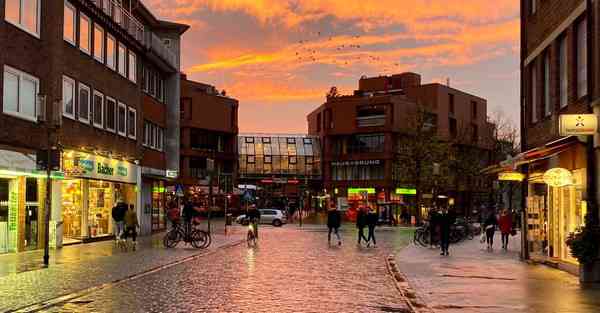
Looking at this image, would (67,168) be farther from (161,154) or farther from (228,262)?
(161,154)

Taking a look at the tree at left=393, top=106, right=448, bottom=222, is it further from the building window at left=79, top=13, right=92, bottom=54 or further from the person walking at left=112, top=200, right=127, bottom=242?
the person walking at left=112, top=200, right=127, bottom=242

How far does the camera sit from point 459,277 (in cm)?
1969

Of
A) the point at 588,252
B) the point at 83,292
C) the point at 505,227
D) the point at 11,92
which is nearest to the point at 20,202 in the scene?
the point at 11,92

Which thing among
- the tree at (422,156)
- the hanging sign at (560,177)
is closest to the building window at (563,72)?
the hanging sign at (560,177)

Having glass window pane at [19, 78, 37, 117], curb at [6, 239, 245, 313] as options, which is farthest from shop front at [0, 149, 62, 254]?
curb at [6, 239, 245, 313]

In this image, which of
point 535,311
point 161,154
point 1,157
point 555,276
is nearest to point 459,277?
point 555,276

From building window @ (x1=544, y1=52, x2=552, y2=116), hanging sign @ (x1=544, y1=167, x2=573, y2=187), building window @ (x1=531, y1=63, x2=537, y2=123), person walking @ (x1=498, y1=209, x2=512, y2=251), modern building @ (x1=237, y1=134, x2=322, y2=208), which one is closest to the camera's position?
hanging sign @ (x1=544, y1=167, x2=573, y2=187)

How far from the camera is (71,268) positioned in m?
21.4

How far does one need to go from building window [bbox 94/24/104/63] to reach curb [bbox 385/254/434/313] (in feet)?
57.4

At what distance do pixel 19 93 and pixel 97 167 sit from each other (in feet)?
30.1

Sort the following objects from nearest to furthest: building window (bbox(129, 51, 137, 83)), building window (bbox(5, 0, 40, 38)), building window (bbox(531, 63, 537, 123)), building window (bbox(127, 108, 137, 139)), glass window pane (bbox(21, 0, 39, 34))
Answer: building window (bbox(5, 0, 40, 38)), glass window pane (bbox(21, 0, 39, 34)), building window (bbox(531, 63, 537, 123)), building window (bbox(127, 108, 137, 139)), building window (bbox(129, 51, 137, 83))

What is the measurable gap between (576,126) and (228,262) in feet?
35.1

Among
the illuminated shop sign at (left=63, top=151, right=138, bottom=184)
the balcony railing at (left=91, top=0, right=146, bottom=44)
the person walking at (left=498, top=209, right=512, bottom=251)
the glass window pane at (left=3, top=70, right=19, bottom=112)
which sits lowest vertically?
the person walking at (left=498, top=209, right=512, bottom=251)

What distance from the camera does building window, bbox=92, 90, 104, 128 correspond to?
116 feet
